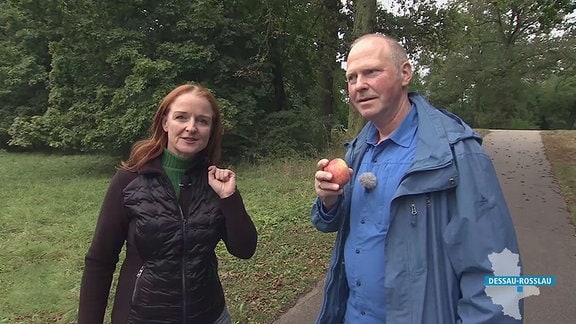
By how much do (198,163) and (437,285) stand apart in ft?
4.25

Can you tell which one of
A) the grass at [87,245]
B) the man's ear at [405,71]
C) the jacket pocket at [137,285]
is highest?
the man's ear at [405,71]

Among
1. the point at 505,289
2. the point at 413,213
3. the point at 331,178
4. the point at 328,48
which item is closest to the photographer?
the point at 505,289

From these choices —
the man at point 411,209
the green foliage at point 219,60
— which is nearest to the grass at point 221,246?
the green foliage at point 219,60

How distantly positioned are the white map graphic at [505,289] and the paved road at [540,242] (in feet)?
9.18

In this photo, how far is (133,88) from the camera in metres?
13.5

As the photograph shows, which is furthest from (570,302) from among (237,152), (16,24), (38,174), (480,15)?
(480,15)

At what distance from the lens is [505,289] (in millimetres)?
1587

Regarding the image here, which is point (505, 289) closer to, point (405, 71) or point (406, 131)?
point (406, 131)

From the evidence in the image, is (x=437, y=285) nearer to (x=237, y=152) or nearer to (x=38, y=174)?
(x=237, y=152)

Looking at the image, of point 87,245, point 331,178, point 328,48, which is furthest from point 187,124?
point 328,48

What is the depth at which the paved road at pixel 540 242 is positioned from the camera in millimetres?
4297

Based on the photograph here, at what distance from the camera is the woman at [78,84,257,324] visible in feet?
7.21

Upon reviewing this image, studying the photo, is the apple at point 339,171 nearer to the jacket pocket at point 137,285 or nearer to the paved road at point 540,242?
the jacket pocket at point 137,285

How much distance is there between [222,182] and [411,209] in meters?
0.97
